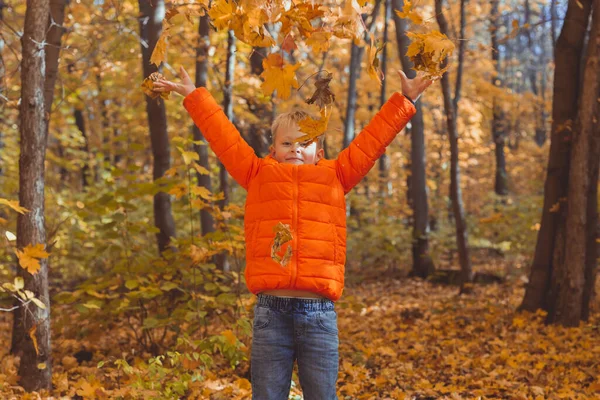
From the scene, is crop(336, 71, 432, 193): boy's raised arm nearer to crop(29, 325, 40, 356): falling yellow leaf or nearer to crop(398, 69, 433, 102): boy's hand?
crop(398, 69, 433, 102): boy's hand

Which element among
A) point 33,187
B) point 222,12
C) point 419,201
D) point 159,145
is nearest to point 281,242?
point 222,12

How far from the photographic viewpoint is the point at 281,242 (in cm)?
A: 220

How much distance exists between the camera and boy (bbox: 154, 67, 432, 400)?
2385 millimetres

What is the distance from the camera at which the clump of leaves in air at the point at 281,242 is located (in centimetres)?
218

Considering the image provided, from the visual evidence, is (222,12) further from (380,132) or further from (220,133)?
(380,132)

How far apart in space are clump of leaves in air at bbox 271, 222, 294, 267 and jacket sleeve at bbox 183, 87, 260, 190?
44cm

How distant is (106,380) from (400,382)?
7.17 feet

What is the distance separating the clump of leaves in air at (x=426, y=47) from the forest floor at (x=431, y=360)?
2247 millimetres

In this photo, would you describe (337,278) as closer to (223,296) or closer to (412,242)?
Answer: (223,296)

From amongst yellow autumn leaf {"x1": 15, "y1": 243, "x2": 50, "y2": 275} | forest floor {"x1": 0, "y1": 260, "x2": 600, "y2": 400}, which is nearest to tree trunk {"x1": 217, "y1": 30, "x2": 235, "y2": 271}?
forest floor {"x1": 0, "y1": 260, "x2": 600, "y2": 400}

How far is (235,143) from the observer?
2592 millimetres

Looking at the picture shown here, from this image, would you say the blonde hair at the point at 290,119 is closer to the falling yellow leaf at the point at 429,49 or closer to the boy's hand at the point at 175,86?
the boy's hand at the point at 175,86

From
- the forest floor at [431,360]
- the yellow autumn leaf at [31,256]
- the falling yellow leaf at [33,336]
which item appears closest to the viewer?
the yellow autumn leaf at [31,256]

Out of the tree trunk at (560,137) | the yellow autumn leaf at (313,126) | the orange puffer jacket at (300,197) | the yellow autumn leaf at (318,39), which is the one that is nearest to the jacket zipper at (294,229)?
the orange puffer jacket at (300,197)
